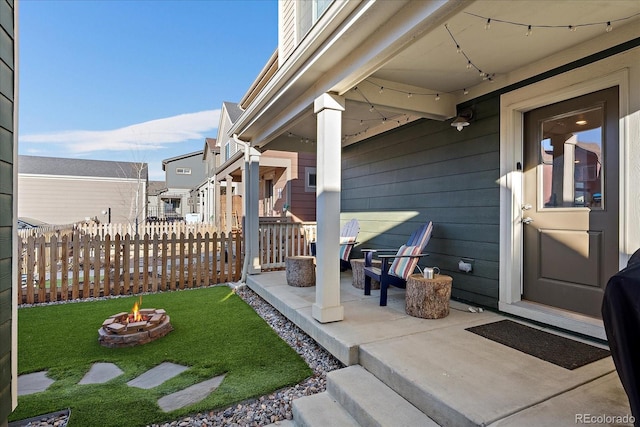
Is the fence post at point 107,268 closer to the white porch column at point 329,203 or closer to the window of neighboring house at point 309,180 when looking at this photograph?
the white porch column at point 329,203

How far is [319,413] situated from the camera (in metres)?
2.05

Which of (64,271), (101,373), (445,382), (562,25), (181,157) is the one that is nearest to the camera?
(445,382)

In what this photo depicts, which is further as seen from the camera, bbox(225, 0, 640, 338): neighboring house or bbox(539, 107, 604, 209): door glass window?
bbox(539, 107, 604, 209): door glass window

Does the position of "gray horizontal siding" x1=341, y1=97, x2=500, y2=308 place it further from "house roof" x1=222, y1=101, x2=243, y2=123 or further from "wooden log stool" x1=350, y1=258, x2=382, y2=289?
"house roof" x1=222, y1=101, x2=243, y2=123

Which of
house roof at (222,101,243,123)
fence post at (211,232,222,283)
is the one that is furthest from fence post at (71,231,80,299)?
house roof at (222,101,243,123)

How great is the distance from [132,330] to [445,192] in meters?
3.69

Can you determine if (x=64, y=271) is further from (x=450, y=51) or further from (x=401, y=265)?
(x=450, y=51)

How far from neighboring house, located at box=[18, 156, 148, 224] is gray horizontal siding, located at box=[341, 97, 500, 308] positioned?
17606 millimetres

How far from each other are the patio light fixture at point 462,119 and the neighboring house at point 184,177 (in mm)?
22654

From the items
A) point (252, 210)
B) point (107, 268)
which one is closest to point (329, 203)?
point (252, 210)

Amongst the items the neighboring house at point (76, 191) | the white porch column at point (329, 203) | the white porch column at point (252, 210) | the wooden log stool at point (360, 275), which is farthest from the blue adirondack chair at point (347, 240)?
the neighboring house at point (76, 191)

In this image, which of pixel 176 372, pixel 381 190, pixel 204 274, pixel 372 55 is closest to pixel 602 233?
pixel 372 55

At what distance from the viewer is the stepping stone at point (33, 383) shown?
2.35 metres

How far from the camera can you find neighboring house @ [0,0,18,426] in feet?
5.13
